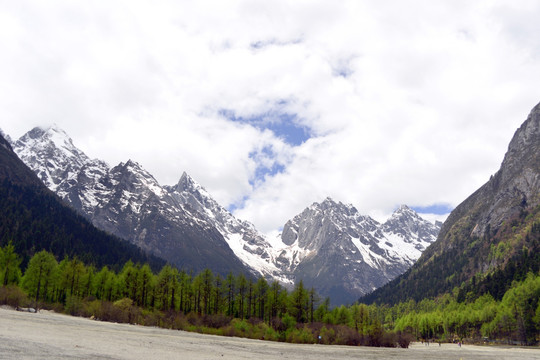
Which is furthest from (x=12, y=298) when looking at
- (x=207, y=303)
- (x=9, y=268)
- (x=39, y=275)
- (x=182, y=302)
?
(x=207, y=303)

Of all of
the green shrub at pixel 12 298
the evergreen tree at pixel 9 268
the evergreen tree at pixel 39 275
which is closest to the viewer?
the green shrub at pixel 12 298

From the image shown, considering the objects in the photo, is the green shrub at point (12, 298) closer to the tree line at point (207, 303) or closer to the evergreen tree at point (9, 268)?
the tree line at point (207, 303)

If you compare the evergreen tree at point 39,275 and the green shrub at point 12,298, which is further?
the evergreen tree at point 39,275

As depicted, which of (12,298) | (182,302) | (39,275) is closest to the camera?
(12,298)

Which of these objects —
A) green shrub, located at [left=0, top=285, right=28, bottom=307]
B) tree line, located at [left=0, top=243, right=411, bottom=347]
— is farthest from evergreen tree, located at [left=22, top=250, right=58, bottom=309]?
green shrub, located at [left=0, top=285, right=28, bottom=307]

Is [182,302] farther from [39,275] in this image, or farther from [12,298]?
[12,298]

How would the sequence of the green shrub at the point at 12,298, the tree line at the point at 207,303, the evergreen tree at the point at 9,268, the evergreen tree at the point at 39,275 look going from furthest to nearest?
the evergreen tree at the point at 9,268, the evergreen tree at the point at 39,275, the tree line at the point at 207,303, the green shrub at the point at 12,298

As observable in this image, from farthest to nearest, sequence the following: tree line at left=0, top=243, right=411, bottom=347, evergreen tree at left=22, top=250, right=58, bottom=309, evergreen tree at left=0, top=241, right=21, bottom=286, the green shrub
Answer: evergreen tree at left=0, top=241, right=21, bottom=286, evergreen tree at left=22, top=250, right=58, bottom=309, tree line at left=0, top=243, right=411, bottom=347, the green shrub

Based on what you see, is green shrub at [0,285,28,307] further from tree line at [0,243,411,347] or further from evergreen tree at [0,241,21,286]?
evergreen tree at [0,241,21,286]

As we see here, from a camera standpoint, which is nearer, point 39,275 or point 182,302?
point 39,275

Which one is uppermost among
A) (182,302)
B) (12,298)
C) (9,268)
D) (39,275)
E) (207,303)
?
(9,268)

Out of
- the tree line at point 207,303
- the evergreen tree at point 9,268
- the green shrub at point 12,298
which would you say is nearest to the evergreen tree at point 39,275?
the tree line at point 207,303

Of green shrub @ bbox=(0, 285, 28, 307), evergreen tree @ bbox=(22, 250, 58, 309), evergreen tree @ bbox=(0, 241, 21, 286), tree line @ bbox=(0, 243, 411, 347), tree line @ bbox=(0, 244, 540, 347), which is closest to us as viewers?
green shrub @ bbox=(0, 285, 28, 307)

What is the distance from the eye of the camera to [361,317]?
126m
